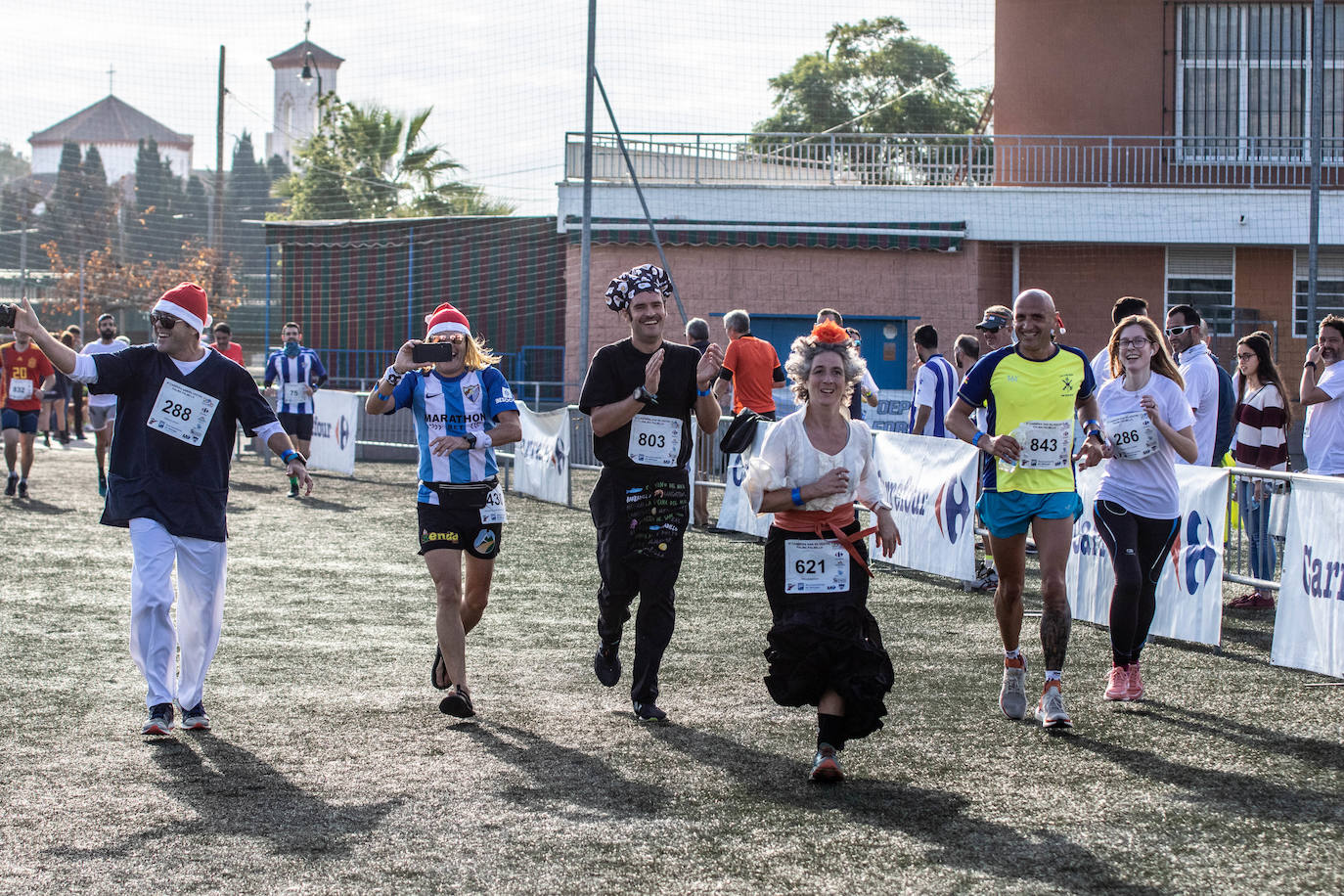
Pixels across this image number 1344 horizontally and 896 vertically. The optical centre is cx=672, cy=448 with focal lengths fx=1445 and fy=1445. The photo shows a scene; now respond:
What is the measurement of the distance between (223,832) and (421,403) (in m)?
2.56

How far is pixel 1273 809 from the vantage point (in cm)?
509

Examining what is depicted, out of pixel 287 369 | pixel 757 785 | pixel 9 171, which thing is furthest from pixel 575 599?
pixel 9 171

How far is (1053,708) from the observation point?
249 inches

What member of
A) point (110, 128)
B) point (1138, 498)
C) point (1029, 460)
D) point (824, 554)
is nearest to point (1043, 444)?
point (1029, 460)

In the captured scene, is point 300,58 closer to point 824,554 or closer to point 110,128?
point 110,128

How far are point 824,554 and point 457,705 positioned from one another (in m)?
1.97

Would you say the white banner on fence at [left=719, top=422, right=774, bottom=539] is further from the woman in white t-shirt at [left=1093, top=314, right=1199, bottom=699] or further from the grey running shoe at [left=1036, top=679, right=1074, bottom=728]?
the grey running shoe at [left=1036, top=679, right=1074, bottom=728]

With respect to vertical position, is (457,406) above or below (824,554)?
above

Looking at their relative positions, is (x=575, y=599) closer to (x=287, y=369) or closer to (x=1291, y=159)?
(x=287, y=369)

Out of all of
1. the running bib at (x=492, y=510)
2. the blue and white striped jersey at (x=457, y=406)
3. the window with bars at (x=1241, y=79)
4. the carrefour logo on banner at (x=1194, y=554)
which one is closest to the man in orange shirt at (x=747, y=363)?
the carrefour logo on banner at (x=1194, y=554)

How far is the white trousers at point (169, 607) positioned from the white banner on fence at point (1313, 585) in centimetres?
541

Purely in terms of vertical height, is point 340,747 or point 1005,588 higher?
point 1005,588

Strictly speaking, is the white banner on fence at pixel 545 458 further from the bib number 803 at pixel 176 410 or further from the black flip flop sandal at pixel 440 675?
the bib number 803 at pixel 176 410

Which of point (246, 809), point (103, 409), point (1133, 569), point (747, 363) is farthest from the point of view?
point (103, 409)
